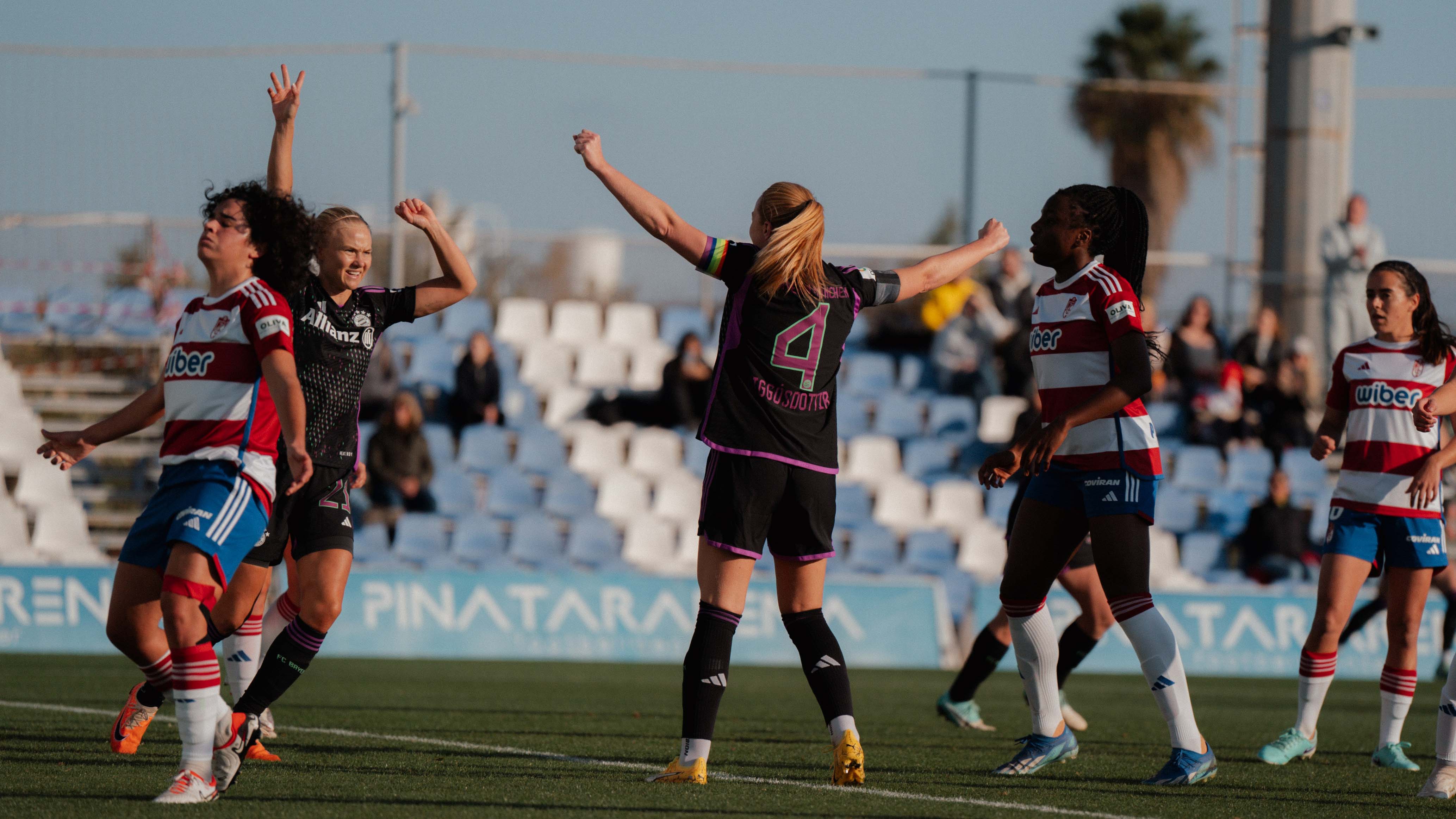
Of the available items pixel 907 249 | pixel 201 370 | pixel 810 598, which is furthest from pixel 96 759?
pixel 907 249

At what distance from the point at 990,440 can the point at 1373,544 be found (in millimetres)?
9472

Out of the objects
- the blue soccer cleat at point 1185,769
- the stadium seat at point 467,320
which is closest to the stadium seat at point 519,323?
the stadium seat at point 467,320

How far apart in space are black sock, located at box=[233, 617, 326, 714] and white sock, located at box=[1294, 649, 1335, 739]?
3.96 metres

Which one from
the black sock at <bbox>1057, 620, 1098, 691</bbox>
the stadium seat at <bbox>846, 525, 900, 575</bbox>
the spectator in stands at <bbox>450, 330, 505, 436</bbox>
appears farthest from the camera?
the spectator in stands at <bbox>450, 330, 505, 436</bbox>

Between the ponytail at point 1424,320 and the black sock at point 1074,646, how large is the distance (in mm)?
1869

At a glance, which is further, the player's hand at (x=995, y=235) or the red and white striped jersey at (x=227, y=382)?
the player's hand at (x=995, y=235)

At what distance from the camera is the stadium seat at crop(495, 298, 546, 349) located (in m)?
16.8

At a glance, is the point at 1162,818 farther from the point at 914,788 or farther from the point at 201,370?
the point at 201,370

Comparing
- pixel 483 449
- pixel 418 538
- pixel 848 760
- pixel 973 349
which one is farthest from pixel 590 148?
pixel 973 349

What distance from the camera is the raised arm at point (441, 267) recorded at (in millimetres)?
5469

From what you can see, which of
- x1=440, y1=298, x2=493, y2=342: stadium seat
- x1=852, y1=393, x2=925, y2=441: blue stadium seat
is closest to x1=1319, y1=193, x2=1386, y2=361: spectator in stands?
x1=852, y1=393, x2=925, y2=441: blue stadium seat

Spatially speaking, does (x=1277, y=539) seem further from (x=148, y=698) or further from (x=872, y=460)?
(x=148, y=698)

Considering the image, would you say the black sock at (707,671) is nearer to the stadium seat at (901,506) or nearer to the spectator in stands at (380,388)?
the spectator in stands at (380,388)

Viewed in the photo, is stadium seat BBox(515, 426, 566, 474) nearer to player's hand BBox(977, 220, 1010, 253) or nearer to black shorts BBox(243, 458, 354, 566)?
black shorts BBox(243, 458, 354, 566)
